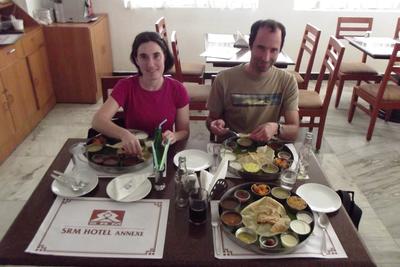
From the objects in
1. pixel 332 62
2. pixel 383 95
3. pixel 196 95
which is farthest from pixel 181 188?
pixel 383 95

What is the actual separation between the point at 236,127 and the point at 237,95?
7.5 inches

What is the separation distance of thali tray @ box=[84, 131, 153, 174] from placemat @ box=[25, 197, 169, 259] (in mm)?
166

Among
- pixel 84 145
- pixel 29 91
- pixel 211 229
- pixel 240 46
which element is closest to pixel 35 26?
pixel 29 91

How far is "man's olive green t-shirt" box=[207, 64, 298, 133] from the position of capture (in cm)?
174

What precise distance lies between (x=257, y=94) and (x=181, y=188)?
82 cm

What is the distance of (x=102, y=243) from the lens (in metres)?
0.98

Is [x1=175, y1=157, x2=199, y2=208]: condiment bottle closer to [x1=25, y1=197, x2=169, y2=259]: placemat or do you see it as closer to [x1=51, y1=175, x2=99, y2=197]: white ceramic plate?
[x1=25, y1=197, x2=169, y2=259]: placemat

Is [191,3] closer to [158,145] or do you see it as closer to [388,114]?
[388,114]

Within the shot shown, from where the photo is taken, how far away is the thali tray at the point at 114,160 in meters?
1.29

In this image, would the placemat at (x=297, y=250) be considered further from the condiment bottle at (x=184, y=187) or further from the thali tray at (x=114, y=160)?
the thali tray at (x=114, y=160)

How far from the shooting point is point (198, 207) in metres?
1.04

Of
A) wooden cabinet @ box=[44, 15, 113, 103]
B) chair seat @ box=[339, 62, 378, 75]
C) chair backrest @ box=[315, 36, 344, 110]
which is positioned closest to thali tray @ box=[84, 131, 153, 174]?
chair backrest @ box=[315, 36, 344, 110]

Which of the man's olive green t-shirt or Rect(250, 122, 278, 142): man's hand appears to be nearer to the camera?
Rect(250, 122, 278, 142): man's hand

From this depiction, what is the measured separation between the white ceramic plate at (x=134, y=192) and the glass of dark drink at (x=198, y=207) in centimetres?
19
